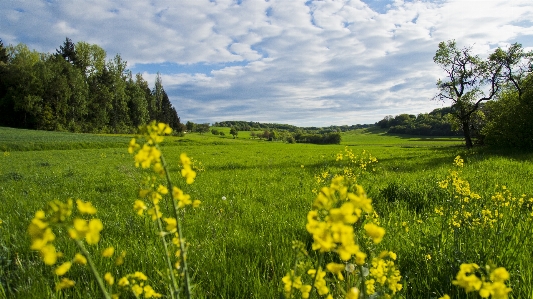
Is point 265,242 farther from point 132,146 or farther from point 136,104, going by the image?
point 136,104

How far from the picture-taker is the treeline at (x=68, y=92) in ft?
180

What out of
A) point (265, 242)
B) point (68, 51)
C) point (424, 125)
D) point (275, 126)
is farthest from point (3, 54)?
point (275, 126)

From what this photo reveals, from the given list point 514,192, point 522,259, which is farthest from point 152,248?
point 514,192

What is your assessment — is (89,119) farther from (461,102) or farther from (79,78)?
(461,102)

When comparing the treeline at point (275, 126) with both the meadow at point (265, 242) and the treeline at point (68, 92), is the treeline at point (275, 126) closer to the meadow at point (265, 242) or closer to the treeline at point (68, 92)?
the treeline at point (68, 92)

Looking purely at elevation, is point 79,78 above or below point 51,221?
above

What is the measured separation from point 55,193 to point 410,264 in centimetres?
858

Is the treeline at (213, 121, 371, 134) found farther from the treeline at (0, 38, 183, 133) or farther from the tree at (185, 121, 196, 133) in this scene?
the treeline at (0, 38, 183, 133)

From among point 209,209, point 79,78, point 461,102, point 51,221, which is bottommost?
point 209,209

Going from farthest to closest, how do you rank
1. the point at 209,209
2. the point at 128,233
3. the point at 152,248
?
the point at 209,209, the point at 128,233, the point at 152,248

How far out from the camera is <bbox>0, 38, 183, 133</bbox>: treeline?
180 feet

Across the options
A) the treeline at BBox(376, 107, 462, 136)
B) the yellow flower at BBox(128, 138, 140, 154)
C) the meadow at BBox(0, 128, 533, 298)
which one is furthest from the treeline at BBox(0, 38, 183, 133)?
the treeline at BBox(376, 107, 462, 136)

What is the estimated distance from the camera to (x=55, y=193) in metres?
7.69

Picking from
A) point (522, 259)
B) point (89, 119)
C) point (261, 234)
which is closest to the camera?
point (522, 259)
